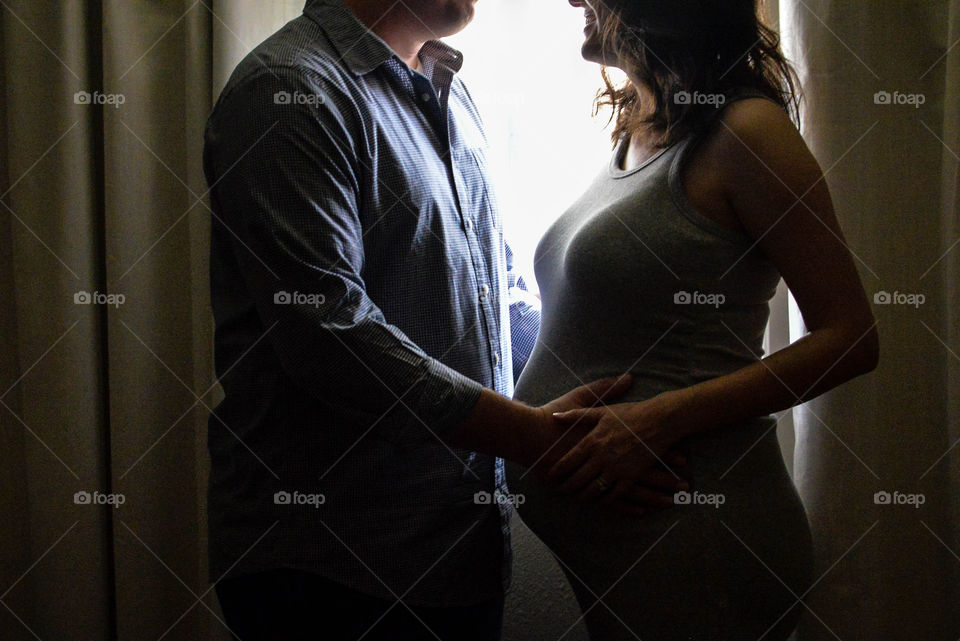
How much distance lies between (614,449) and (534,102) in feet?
2.43

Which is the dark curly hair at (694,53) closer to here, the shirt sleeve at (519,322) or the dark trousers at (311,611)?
the shirt sleeve at (519,322)

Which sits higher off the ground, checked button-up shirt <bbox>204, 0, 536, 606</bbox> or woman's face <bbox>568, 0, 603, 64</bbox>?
woman's face <bbox>568, 0, 603, 64</bbox>

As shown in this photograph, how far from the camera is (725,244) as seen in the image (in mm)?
784

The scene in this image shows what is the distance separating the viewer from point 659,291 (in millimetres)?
797

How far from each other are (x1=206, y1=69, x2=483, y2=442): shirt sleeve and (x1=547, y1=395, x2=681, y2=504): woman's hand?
0.12 m

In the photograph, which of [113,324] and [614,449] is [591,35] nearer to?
[614,449]

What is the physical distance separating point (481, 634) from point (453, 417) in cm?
29

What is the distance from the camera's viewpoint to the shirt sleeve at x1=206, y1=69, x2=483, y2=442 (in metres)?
0.73

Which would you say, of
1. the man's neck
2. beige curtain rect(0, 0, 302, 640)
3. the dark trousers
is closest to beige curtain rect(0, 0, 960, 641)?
beige curtain rect(0, 0, 302, 640)

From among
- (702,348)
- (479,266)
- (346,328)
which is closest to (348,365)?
(346,328)

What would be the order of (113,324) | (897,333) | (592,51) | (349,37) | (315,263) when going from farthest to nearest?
(113,324) → (897,333) → (592,51) → (349,37) → (315,263)

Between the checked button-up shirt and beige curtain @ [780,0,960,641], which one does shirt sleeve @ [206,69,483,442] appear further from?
beige curtain @ [780,0,960,641]

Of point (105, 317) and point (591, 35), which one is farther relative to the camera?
point (105, 317)

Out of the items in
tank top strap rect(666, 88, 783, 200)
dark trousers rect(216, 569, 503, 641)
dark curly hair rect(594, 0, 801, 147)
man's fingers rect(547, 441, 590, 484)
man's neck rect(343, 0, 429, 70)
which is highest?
man's neck rect(343, 0, 429, 70)
